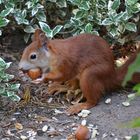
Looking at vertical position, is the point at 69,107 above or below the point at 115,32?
below

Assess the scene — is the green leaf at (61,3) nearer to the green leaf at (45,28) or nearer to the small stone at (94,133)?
the green leaf at (45,28)

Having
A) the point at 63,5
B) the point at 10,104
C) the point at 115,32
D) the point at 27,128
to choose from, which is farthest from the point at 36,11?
the point at 27,128

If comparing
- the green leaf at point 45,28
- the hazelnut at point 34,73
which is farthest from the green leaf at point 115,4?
the hazelnut at point 34,73

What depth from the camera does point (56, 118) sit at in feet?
9.83

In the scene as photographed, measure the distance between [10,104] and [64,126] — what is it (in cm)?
51

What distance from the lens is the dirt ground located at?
2.78 meters

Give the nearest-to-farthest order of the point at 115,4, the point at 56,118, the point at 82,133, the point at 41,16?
the point at 82,133
the point at 56,118
the point at 115,4
the point at 41,16

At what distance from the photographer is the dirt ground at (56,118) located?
2783 mm

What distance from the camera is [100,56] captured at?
3.07 metres

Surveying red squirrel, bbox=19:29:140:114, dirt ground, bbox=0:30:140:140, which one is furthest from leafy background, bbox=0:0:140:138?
dirt ground, bbox=0:30:140:140

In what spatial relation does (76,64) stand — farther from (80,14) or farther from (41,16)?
(41,16)

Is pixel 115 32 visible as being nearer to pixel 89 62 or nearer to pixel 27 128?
pixel 89 62

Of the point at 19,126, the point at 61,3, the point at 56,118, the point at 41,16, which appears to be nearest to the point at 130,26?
the point at 61,3

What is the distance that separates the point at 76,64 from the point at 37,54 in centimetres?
29
